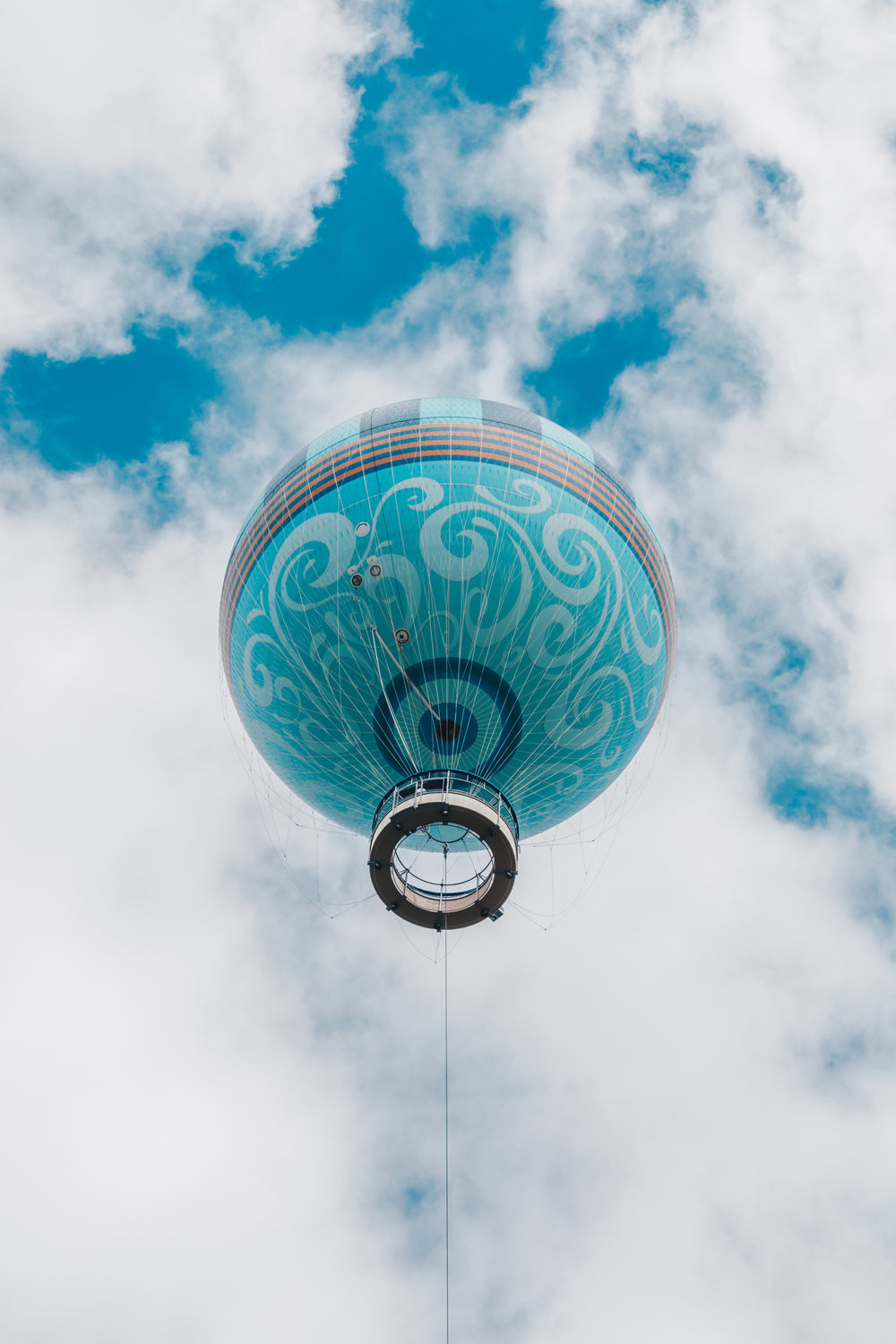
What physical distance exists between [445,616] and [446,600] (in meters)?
0.29

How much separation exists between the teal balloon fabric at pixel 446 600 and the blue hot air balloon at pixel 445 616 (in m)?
0.04

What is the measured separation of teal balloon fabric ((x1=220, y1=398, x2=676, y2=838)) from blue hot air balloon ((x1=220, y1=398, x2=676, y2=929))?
4 cm

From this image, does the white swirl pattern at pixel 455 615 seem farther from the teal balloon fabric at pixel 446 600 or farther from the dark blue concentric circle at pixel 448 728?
the dark blue concentric circle at pixel 448 728

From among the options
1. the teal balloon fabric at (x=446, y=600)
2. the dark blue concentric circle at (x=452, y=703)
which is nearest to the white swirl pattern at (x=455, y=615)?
the teal balloon fabric at (x=446, y=600)

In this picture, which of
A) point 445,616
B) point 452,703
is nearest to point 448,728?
point 452,703

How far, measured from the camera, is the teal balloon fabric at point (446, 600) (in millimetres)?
17219

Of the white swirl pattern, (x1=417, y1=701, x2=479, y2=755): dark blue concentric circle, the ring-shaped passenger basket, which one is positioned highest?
the white swirl pattern

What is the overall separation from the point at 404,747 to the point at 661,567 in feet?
21.2

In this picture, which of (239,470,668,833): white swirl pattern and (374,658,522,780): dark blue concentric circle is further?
(374,658,522,780): dark blue concentric circle

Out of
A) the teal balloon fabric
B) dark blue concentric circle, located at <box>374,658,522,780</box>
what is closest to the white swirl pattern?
the teal balloon fabric

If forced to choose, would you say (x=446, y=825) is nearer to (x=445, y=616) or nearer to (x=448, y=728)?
(x=448, y=728)

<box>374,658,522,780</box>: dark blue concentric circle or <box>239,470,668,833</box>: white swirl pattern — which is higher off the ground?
<box>239,470,668,833</box>: white swirl pattern

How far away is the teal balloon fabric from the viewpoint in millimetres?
17219

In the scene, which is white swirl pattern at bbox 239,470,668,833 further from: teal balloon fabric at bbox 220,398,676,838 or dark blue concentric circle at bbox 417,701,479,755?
dark blue concentric circle at bbox 417,701,479,755
